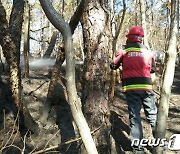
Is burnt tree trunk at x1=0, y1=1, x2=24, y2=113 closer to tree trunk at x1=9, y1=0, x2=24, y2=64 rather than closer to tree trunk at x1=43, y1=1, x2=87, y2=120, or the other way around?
tree trunk at x1=9, y1=0, x2=24, y2=64

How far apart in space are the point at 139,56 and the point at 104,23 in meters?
0.78

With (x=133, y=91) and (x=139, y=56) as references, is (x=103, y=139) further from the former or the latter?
(x=139, y=56)

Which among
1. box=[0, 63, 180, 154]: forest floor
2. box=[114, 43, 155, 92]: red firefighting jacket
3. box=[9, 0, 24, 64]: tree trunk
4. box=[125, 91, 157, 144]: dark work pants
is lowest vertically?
box=[0, 63, 180, 154]: forest floor

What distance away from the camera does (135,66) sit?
444 centimetres

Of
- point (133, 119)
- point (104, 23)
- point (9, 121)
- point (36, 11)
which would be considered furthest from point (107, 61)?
point (36, 11)

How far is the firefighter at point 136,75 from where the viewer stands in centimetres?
437

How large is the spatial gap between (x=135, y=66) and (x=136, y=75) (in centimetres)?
13

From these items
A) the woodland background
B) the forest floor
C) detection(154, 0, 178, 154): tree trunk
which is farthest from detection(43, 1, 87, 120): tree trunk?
detection(154, 0, 178, 154): tree trunk

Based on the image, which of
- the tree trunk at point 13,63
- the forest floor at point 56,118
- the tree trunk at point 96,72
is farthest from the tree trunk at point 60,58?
the tree trunk at point 13,63

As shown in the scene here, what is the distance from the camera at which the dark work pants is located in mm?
4258

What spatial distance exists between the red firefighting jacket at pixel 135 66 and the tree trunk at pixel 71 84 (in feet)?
7.23

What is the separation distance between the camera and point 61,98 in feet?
24.6

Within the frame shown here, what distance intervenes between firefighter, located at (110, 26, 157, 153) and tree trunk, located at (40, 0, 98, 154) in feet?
6.96

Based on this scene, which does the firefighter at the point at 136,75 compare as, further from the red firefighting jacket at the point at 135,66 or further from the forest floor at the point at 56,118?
the forest floor at the point at 56,118
